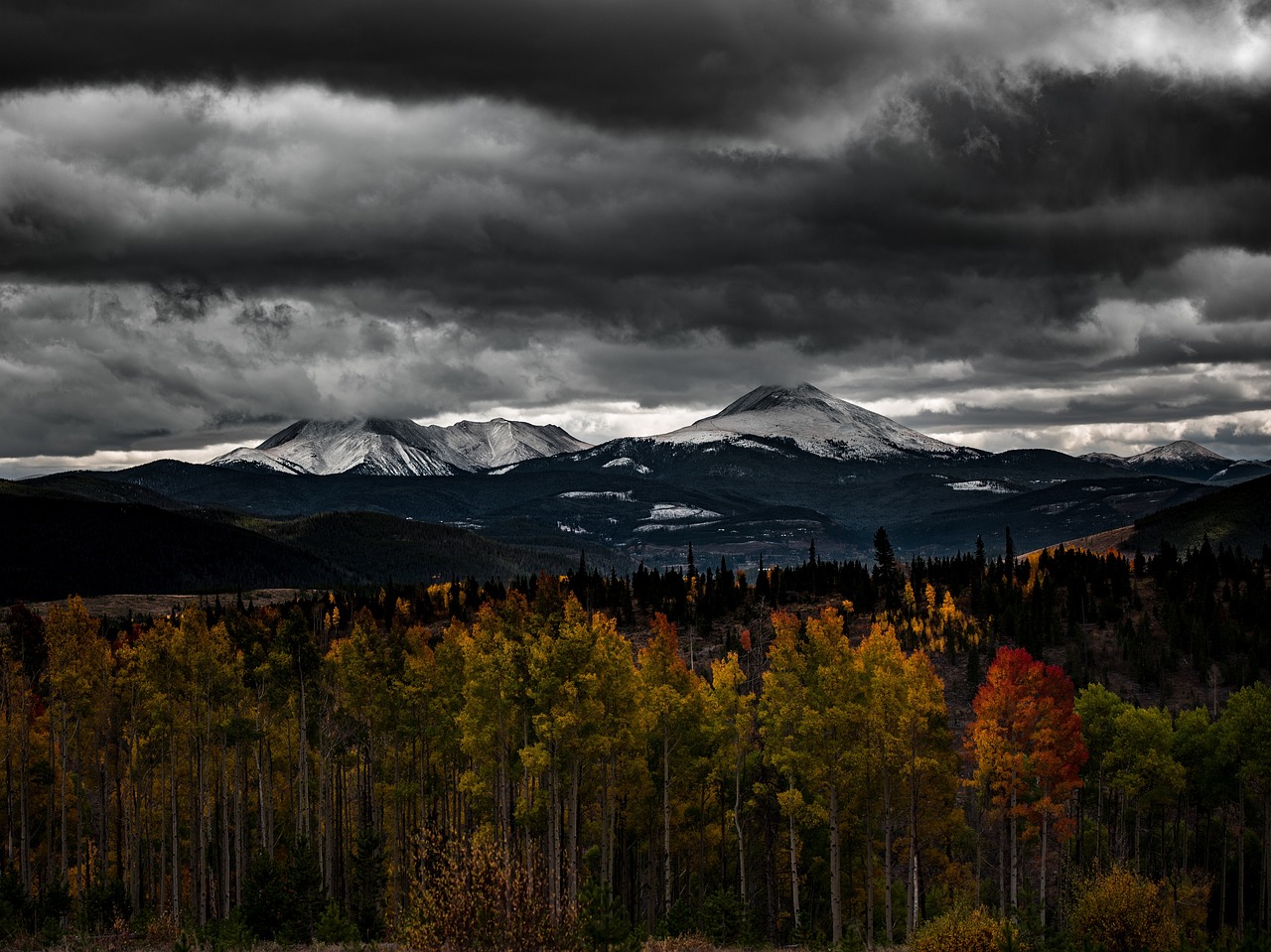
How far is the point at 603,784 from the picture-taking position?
58781 millimetres

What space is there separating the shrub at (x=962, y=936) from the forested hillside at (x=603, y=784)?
10.9 inches

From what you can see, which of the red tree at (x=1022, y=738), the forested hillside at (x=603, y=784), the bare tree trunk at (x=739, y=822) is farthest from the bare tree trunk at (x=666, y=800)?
the red tree at (x=1022, y=738)

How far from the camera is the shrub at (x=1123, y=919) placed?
39.3m

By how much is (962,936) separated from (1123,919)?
11257 mm

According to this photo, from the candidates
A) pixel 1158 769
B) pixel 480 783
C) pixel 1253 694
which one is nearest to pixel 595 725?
pixel 480 783

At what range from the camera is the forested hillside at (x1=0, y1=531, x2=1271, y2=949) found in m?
51.1

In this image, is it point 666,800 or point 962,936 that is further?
point 666,800

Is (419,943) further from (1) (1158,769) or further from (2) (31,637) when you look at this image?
(2) (31,637)

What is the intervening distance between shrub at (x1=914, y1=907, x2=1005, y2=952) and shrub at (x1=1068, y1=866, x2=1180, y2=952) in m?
5.15

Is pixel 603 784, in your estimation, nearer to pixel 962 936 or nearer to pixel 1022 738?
pixel 1022 738

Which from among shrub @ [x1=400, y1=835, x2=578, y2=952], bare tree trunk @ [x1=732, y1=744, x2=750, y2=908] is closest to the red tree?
bare tree trunk @ [x1=732, y1=744, x2=750, y2=908]

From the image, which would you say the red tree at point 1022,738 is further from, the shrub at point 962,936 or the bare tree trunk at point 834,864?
the shrub at point 962,936

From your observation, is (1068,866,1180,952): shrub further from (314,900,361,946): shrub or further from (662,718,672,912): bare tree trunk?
(314,900,361,946): shrub

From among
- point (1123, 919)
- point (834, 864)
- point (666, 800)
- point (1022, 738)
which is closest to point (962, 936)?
point (1123, 919)
